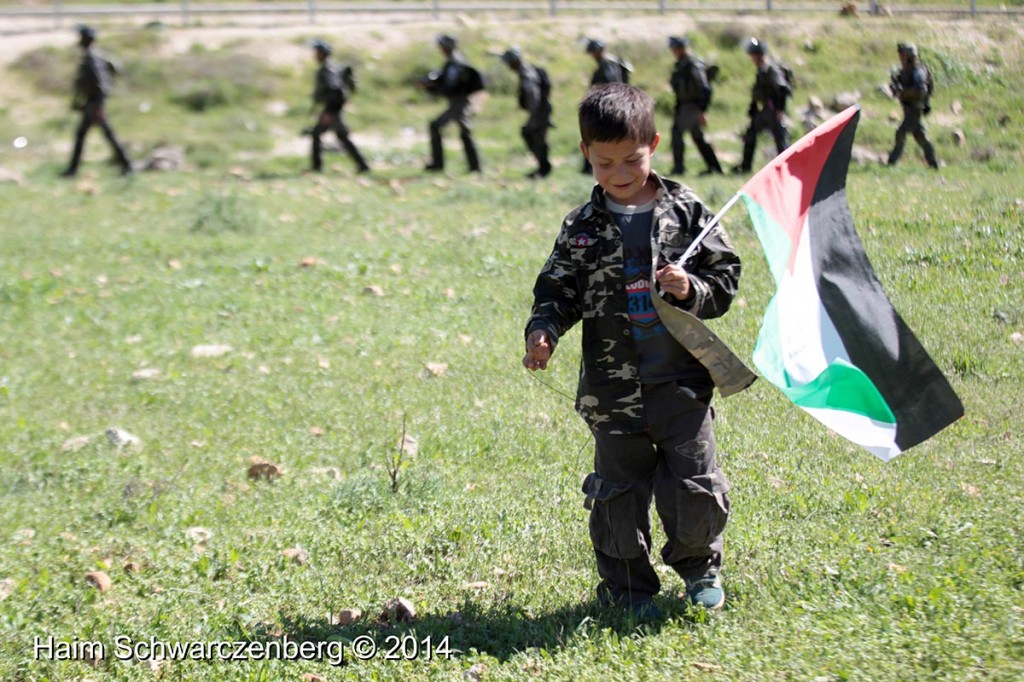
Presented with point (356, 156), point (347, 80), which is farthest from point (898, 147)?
point (347, 80)

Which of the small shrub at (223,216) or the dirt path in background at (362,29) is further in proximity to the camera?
the dirt path in background at (362,29)

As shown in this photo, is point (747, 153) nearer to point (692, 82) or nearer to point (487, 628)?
point (692, 82)

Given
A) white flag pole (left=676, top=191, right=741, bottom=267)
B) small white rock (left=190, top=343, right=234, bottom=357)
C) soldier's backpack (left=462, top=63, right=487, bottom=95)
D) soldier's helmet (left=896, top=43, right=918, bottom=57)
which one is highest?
white flag pole (left=676, top=191, right=741, bottom=267)

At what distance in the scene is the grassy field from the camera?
13.3 ft

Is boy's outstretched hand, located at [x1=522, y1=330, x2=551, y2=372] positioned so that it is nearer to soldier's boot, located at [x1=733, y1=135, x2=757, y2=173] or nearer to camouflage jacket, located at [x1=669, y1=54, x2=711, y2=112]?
soldier's boot, located at [x1=733, y1=135, x2=757, y2=173]

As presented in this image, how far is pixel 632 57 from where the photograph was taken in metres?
22.9

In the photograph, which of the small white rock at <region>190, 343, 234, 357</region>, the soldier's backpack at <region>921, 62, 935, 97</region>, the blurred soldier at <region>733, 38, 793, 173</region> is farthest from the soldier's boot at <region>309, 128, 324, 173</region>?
the small white rock at <region>190, 343, 234, 357</region>

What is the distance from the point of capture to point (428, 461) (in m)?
5.89

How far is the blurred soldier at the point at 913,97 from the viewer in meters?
13.9

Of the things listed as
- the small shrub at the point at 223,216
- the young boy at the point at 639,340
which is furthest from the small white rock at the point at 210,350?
the young boy at the point at 639,340

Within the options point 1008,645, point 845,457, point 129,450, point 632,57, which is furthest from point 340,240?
point 632,57

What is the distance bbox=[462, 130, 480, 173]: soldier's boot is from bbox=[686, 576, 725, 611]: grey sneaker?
1301 cm

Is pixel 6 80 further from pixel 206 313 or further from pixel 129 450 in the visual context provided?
pixel 129 450

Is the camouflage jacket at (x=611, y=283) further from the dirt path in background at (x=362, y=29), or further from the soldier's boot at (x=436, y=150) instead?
the dirt path in background at (x=362, y=29)
